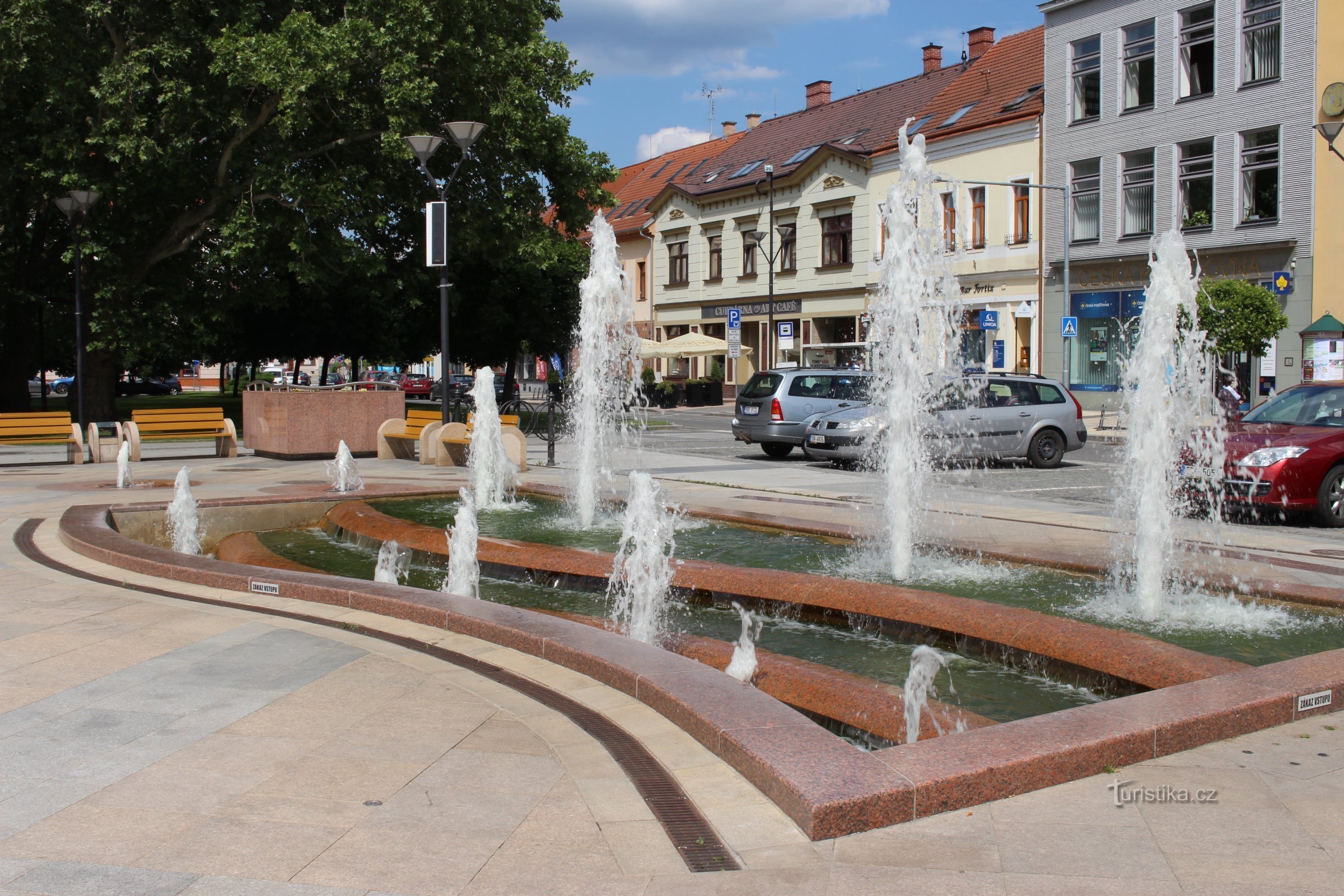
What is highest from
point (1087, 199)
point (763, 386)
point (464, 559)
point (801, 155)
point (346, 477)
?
point (801, 155)

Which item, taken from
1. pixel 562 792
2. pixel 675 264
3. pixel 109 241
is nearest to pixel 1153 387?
pixel 562 792

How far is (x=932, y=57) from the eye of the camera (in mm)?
45312

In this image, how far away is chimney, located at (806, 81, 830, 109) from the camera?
50.2m

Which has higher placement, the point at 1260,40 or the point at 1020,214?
the point at 1260,40

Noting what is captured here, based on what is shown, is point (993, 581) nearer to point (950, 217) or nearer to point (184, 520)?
point (184, 520)

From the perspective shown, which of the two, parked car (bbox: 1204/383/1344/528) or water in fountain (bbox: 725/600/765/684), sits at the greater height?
parked car (bbox: 1204/383/1344/528)

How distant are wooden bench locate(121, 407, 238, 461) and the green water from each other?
953 centimetres

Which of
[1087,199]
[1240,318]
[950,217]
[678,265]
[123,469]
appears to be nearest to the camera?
[123,469]

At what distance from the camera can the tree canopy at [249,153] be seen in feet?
77.6

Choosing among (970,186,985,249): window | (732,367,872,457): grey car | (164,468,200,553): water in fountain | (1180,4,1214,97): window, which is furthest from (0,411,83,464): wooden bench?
(1180,4,1214,97): window

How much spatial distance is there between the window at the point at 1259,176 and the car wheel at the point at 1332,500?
18.6m

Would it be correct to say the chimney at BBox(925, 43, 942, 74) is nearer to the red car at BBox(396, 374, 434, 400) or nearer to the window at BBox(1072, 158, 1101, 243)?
the window at BBox(1072, 158, 1101, 243)

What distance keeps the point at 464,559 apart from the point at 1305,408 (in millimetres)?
9637

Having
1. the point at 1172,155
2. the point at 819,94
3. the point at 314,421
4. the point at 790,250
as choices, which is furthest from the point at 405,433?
the point at 819,94
